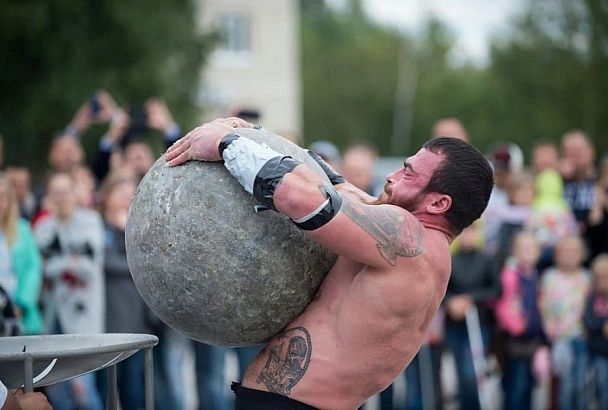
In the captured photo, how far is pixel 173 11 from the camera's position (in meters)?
24.4

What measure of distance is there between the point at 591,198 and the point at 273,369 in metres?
7.61

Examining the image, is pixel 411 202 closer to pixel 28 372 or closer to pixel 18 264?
pixel 28 372

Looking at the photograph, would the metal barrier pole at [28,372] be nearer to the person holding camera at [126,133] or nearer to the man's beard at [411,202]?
the man's beard at [411,202]

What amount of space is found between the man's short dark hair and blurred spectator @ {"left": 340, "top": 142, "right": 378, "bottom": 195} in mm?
5505

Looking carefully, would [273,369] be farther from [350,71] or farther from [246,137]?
[350,71]

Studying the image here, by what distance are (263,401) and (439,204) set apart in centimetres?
111

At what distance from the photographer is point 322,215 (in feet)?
14.7

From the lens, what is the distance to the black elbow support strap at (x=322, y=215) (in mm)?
4473

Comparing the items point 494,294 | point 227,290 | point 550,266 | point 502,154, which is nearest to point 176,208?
point 227,290

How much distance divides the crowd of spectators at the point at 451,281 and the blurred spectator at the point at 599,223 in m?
0.01

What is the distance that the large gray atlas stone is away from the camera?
464 centimetres

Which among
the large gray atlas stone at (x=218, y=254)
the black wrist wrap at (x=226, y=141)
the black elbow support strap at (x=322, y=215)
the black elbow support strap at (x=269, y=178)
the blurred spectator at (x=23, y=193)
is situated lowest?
the blurred spectator at (x=23, y=193)

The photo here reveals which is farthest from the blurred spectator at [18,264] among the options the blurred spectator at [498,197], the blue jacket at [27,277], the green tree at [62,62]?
the green tree at [62,62]

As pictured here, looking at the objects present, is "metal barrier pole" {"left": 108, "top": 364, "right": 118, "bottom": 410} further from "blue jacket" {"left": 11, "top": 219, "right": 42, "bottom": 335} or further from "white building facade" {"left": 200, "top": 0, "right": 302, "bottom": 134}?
"white building facade" {"left": 200, "top": 0, "right": 302, "bottom": 134}
